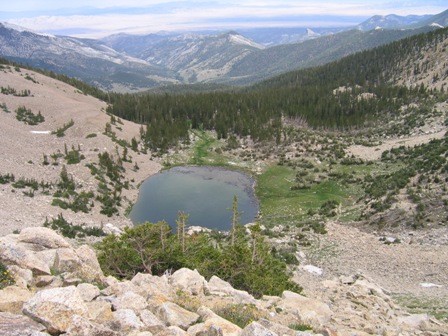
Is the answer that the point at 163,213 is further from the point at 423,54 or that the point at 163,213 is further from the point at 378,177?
the point at 423,54

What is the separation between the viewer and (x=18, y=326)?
8898mm

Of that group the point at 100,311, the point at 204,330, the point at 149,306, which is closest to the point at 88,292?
the point at 100,311

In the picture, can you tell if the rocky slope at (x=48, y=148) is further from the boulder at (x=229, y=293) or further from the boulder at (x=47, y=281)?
the boulder at (x=229, y=293)

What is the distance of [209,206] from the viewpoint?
5216 cm

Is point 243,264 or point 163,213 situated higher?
point 243,264

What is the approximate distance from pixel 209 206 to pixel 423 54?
12530 cm

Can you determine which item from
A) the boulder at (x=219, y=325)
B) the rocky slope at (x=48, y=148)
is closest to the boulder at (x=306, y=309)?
the boulder at (x=219, y=325)

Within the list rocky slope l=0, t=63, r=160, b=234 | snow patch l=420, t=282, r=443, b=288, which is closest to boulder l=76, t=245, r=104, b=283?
rocky slope l=0, t=63, r=160, b=234

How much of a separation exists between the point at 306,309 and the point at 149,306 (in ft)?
28.2

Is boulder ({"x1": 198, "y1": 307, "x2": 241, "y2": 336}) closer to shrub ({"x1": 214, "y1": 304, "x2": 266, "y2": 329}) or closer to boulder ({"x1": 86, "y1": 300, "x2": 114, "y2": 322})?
shrub ({"x1": 214, "y1": 304, "x2": 266, "y2": 329})

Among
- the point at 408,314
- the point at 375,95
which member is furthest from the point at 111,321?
the point at 375,95

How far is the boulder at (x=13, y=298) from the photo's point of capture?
1045cm

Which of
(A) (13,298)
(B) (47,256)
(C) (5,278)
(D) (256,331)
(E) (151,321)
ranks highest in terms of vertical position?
(A) (13,298)

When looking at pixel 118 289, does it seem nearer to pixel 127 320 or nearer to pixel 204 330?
pixel 127 320
